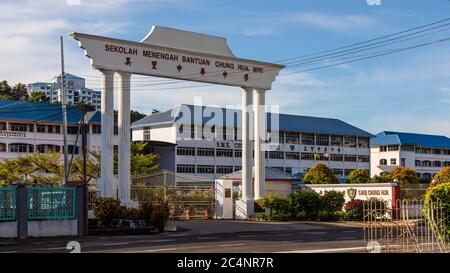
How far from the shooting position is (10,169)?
55312mm

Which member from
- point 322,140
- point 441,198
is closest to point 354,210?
point 441,198

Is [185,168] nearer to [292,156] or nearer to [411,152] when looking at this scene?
[292,156]

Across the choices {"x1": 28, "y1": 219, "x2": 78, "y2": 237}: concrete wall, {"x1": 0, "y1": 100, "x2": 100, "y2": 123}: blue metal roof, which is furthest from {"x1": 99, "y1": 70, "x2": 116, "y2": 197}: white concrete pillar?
{"x1": 0, "y1": 100, "x2": 100, "y2": 123}: blue metal roof

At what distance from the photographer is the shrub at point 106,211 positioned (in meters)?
26.9

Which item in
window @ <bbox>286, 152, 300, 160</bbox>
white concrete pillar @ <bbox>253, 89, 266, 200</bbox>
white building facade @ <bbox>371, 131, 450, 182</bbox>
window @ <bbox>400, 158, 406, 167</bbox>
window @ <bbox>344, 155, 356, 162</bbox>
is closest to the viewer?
white concrete pillar @ <bbox>253, 89, 266, 200</bbox>

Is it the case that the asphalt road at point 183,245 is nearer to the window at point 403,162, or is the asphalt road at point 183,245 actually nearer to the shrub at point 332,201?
the shrub at point 332,201

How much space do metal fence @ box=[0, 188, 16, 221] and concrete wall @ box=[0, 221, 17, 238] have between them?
0.15 metres

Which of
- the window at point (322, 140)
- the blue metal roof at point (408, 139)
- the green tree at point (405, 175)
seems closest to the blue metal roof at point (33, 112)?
the window at point (322, 140)

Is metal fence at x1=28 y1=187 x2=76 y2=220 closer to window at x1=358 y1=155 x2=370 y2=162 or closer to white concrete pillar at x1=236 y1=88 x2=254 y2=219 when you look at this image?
white concrete pillar at x1=236 y1=88 x2=254 y2=219

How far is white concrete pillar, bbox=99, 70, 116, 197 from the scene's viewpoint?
29016 mm

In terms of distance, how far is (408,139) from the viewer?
318 ft

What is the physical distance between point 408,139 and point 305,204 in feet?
213
